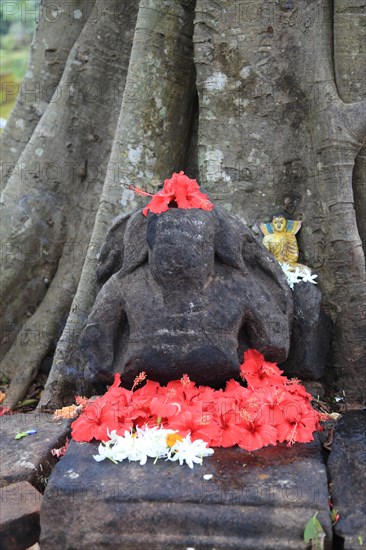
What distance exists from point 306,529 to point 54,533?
1063 millimetres

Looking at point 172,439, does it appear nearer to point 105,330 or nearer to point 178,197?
point 105,330

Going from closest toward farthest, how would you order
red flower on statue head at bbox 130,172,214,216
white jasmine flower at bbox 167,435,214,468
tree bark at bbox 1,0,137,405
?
white jasmine flower at bbox 167,435,214,468 < red flower on statue head at bbox 130,172,214,216 < tree bark at bbox 1,0,137,405

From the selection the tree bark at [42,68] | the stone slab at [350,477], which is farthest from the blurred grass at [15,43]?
the stone slab at [350,477]

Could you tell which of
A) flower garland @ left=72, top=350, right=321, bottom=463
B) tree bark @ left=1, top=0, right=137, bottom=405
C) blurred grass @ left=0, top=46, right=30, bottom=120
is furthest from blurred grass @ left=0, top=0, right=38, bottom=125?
flower garland @ left=72, top=350, right=321, bottom=463

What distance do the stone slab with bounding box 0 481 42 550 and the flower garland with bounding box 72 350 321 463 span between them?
393 millimetres

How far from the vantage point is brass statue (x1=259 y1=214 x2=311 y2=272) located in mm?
4406

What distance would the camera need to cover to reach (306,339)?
4.04 m

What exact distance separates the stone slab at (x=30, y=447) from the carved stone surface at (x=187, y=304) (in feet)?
1.30

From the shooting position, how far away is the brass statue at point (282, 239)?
441cm

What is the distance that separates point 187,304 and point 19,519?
1.31 m

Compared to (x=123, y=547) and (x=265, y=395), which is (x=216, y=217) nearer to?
(x=265, y=395)

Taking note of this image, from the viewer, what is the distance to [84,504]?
287 centimetres

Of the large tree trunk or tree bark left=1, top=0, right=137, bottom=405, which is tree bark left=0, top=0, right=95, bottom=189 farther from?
the large tree trunk

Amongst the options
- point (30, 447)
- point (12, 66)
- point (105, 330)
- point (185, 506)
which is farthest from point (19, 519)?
point (12, 66)
